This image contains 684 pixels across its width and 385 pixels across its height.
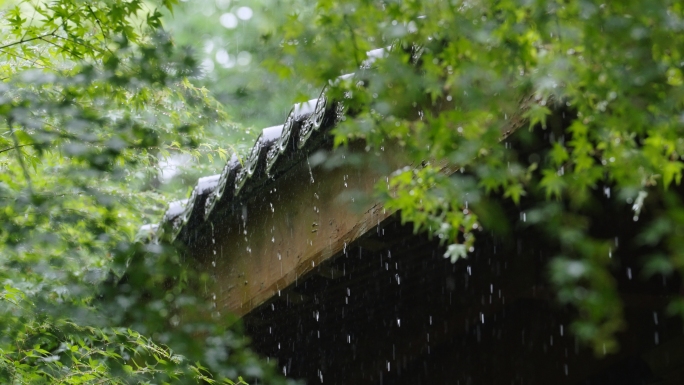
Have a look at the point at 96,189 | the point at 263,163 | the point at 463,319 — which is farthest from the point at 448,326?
the point at 96,189

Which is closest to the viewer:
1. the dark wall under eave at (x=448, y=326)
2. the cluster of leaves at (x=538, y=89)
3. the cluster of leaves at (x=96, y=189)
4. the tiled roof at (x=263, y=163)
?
the cluster of leaves at (x=538, y=89)

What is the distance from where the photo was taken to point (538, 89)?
1620 millimetres

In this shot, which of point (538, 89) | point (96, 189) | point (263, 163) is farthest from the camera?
point (263, 163)

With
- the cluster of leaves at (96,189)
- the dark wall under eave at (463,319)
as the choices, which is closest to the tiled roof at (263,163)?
the cluster of leaves at (96,189)

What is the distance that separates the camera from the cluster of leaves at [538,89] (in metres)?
Answer: 1.29

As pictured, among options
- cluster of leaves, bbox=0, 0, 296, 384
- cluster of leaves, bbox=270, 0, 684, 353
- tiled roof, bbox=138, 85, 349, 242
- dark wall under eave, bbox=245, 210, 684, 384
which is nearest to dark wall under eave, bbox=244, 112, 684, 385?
dark wall under eave, bbox=245, 210, 684, 384

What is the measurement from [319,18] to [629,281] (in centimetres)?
310

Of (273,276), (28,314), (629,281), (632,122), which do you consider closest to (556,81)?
(632,122)

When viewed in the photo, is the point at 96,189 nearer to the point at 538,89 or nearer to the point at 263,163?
the point at 263,163

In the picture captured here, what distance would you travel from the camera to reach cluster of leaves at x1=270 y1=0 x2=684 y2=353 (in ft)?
4.25

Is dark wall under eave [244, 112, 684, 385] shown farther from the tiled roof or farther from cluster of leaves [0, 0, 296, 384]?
cluster of leaves [0, 0, 296, 384]

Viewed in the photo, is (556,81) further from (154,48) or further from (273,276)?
(273,276)

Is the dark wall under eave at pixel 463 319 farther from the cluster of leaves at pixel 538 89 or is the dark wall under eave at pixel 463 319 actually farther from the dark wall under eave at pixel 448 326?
the cluster of leaves at pixel 538 89

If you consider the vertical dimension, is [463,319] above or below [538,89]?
above
